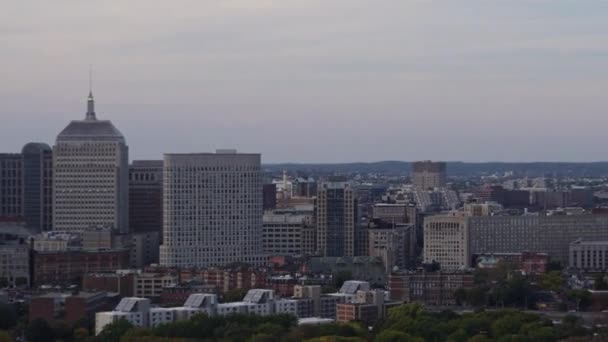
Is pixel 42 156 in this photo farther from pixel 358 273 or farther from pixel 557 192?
pixel 557 192

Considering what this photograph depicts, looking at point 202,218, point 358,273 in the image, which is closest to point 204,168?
point 202,218

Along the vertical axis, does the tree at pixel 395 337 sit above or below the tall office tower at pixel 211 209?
below

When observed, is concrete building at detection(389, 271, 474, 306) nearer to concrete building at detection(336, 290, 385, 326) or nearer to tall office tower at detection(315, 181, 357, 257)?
concrete building at detection(336, 290, 385, 326)

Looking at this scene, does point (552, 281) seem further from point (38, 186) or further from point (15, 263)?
point (38, 186)

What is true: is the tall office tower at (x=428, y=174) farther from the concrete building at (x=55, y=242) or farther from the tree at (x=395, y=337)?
the tree at (x=395, y=337)

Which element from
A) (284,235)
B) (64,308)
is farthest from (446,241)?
(64,308)

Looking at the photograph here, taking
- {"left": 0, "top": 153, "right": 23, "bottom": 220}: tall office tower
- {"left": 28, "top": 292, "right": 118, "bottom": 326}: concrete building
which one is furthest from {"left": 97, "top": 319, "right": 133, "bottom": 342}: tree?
{"left": 0, "top": 153, "right": 23, "bottom": 220}: tall office tower

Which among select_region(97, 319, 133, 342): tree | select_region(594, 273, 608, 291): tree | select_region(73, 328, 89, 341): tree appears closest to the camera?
select_region(97, 319, 133, 342): tree

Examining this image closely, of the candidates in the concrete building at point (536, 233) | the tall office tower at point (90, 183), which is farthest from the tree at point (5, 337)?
the concrete building at point (536, 233)
